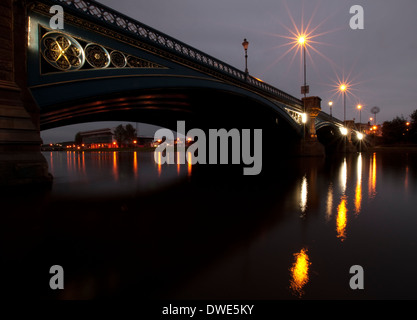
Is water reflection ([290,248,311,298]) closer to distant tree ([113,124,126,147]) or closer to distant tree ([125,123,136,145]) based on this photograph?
distant tree ([125,123,136,145])

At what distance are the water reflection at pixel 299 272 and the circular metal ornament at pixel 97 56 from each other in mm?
10326

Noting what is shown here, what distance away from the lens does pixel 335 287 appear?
2057 millimetres

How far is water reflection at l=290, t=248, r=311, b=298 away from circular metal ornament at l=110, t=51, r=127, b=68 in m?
10.6

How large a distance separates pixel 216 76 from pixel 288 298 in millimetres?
14751

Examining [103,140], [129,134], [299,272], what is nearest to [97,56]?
[299,272]

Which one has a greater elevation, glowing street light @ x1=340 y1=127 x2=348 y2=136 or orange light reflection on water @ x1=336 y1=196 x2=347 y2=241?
glowing street light @ x1=340 y1=127 x2=348 y2=136

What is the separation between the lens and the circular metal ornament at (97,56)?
30.1ft

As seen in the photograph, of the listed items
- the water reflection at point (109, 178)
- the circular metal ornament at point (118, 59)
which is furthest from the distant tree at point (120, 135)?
the circular metal ornament at point (118, 59)

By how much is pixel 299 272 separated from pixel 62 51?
1064 centimetres

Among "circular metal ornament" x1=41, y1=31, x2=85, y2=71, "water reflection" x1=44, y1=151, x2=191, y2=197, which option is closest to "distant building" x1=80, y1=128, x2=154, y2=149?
"water reflection" x1=44, y1=151, x2=191, y2=197

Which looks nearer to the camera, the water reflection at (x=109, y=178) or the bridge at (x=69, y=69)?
the bridge at (x=69, y=69)

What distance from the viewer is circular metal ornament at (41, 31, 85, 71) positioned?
26.9 feet

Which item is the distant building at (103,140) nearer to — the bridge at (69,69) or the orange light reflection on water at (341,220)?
the bridge at (69,69)
